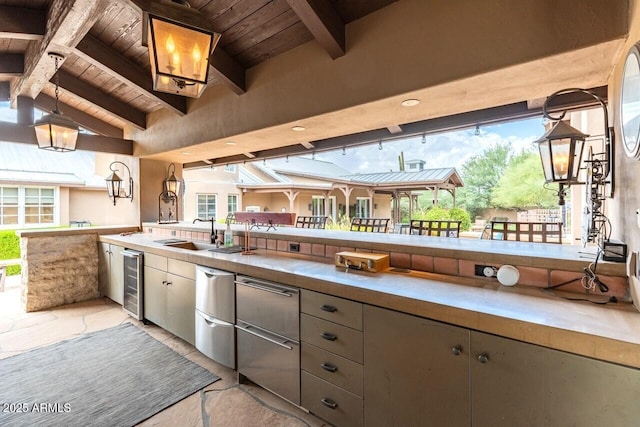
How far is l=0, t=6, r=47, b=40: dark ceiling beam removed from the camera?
270 centimetres

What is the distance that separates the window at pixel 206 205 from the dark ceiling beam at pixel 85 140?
597 cm

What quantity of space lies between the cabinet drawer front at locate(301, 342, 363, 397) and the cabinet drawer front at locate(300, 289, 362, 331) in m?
0.22

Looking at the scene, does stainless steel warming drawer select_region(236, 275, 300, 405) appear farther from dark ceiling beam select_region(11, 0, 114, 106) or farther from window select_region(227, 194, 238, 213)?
window select_region(227, 194, 238, 213)

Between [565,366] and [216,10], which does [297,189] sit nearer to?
[216,10]

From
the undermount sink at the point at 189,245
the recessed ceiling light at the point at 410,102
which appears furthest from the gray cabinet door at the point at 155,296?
the recessed ceiling light at the point at 410,102

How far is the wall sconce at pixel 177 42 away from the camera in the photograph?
164 cm

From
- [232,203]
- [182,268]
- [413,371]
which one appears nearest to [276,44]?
[182,268]

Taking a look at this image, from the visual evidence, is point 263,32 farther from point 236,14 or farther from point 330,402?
point 330,402

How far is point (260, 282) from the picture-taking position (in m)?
2.26

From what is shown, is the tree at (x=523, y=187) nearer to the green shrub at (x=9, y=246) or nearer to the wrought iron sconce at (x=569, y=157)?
the wrought iron sconce at (x=569, y=157)

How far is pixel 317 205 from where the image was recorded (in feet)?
43.1

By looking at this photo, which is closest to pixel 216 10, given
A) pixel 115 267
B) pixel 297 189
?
pixel 115 267

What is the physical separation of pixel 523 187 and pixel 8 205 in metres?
22.2

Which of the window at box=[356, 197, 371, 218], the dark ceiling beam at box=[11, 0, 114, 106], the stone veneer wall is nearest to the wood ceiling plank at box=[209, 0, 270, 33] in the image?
the dark ceiling beam at box=[11, 0, 114, 106]
